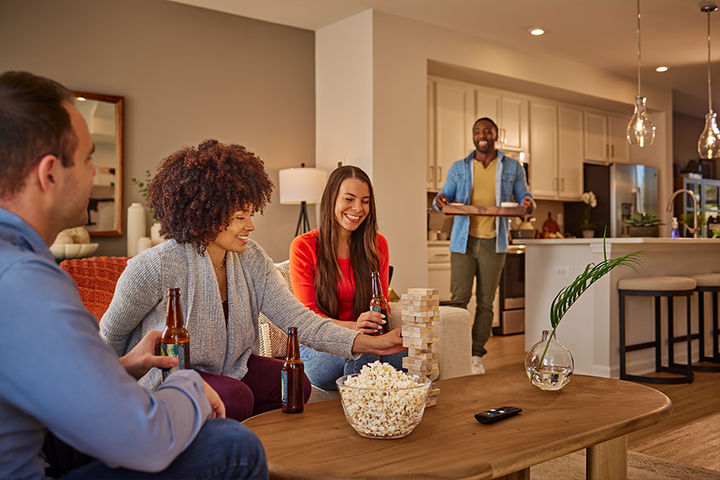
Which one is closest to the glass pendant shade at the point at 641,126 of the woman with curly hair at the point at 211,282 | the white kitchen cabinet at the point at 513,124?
the white kitchen cabinet at the point at 513,124

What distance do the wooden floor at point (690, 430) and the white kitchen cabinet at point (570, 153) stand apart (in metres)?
2.92

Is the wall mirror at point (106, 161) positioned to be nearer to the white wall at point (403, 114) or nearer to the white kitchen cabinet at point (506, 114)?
the white wall at point (403, 114)

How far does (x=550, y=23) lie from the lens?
5.36 m

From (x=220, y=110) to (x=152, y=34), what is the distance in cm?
72

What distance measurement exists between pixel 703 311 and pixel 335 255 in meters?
3.51

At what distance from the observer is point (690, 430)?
10.3 ft

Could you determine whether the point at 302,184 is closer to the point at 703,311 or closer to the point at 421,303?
the point at 703,311

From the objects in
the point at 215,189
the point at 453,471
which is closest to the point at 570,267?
the point at 215,189

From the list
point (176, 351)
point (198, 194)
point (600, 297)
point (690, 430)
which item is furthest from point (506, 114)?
point (176, 351)

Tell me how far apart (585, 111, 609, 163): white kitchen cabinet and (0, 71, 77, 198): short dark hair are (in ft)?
23.1

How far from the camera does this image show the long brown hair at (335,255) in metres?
2.64

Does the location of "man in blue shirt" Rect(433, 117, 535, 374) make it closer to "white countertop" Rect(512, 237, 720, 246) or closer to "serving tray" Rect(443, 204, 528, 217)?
"serving tray" Rect(443, 204, 528, 217)

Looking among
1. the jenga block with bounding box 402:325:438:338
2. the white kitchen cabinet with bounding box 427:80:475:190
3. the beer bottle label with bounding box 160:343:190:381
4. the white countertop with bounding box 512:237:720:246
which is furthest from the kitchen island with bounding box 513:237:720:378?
the beer bottle label with bounding box 160:343:190:381

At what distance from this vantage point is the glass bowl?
141 centimetres
